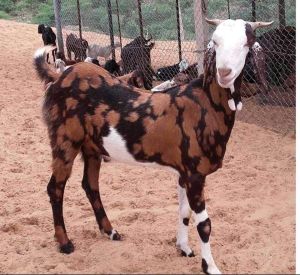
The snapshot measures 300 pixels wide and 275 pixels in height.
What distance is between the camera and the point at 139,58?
421 inches

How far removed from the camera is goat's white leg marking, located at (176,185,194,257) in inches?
155

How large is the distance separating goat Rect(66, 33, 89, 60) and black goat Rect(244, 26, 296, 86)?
5.64m

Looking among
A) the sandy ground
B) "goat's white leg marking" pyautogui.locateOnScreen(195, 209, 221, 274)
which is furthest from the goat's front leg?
the sandy ground

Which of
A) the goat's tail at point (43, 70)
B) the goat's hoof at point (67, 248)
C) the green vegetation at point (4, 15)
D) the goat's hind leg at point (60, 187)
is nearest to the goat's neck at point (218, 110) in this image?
the goat's hind leg at point (60, 187)

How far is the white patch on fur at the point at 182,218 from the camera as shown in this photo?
393cm

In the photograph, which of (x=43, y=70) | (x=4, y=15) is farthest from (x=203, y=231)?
(x=4, y=15)

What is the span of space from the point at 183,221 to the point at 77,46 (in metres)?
10.1

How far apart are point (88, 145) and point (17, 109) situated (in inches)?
196

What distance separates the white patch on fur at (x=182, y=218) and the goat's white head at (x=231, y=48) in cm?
100

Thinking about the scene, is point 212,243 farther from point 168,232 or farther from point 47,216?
point 47,216

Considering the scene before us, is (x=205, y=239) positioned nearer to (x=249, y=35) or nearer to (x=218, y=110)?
(x=218, y=110)

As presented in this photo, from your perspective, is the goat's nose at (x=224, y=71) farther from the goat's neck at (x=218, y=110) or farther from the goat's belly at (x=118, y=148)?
the goat's belly at (x=118, y=148)

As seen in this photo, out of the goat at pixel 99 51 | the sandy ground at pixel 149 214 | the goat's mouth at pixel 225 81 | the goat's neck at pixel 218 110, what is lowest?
the goat at pixel 99 51

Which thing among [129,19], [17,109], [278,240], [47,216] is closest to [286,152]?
[278,240]
